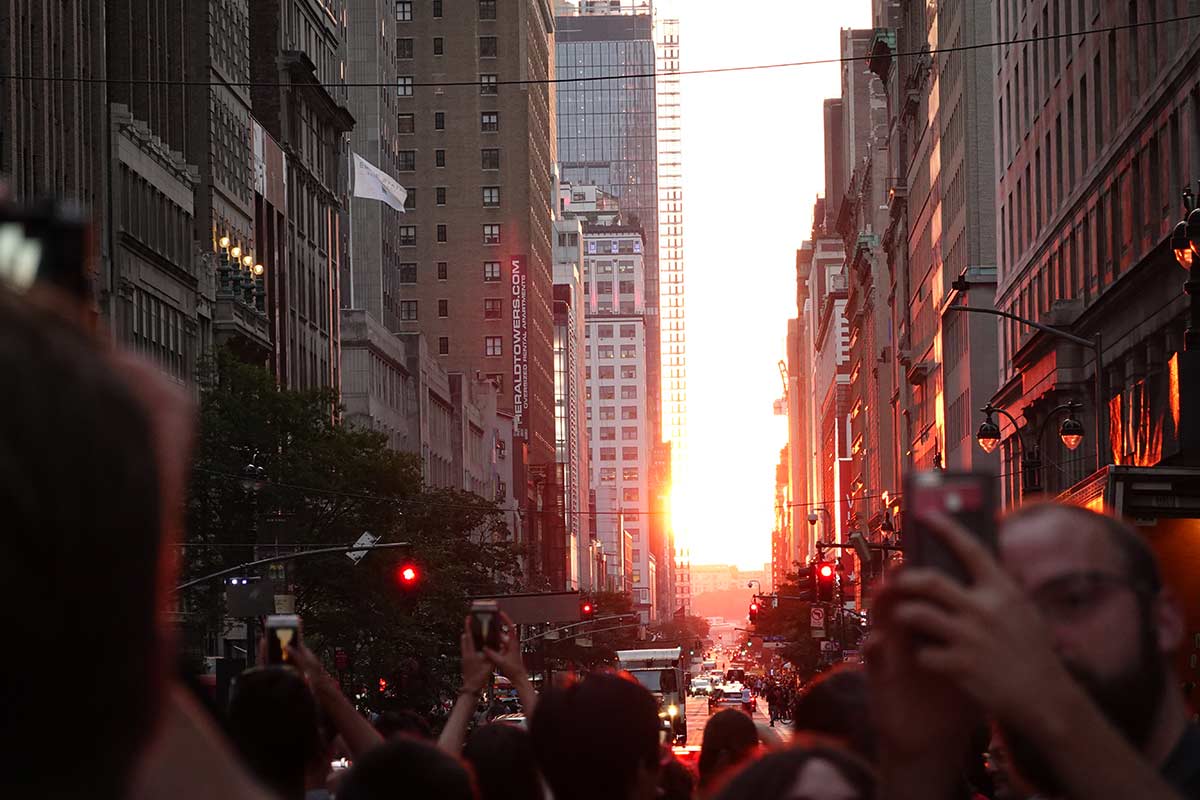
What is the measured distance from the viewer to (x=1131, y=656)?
136 inches

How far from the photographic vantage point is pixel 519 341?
181 meters

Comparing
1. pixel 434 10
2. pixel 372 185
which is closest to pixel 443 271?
pixel 434 10

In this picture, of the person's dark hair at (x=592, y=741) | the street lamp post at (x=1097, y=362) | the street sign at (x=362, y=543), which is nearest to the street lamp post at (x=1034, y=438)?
the street lamp post at (x=1097, y=362)

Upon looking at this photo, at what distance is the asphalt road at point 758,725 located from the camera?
32.8 ft

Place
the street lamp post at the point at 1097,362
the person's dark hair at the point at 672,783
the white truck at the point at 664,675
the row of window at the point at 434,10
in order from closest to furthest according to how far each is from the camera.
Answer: the person's dark hair at the point at 672,783, the street lamp post at the point at 1097,362, the white truck at the point at 664,675, the row of window at the point at 434,10

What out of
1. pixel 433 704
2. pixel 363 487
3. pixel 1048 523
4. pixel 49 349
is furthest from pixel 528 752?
pixel 433 704

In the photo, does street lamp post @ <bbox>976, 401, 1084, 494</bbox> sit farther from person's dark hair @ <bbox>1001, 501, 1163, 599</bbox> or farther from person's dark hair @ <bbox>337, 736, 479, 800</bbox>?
person's dark hair @ <bbox>1001, 501, 1163, 599</bbox>

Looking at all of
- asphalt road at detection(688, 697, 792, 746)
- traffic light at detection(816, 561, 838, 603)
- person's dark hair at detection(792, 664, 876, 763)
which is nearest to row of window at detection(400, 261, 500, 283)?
asphalt road at detection(688, 697, 792, 746)

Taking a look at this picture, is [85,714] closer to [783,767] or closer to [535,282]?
[783,767]

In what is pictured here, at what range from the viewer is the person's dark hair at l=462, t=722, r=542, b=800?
6707 mm

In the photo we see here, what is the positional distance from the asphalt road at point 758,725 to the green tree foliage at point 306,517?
10621mm

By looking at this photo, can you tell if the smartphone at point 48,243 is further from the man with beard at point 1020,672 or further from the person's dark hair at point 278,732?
the person's dark hair at point 278,732

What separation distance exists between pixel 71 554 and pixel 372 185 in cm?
12482

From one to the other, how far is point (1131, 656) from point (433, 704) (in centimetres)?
7296
